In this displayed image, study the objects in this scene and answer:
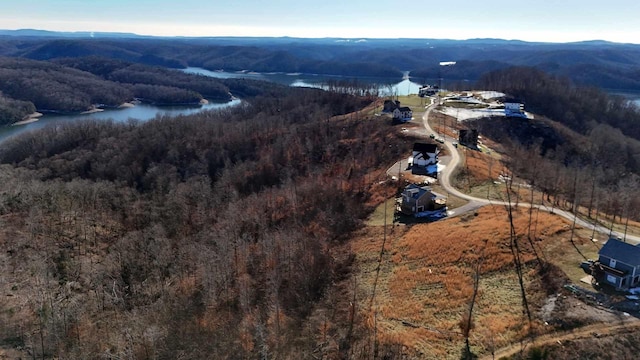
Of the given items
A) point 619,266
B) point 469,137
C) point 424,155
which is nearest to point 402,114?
point 469,137

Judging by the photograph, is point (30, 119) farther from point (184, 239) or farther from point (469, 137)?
point (469, 137)

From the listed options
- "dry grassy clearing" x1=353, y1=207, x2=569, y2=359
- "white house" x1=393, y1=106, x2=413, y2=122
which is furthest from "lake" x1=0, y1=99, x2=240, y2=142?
"dry grassy clearing" x1=353, y1=207, x2=569, y2=359

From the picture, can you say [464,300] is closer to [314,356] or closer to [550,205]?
[314,356]

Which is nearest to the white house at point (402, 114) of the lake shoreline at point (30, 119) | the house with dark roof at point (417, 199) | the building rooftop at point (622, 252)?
the house with dark roof at point (417, 199)

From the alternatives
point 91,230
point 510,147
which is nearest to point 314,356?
point 91,230

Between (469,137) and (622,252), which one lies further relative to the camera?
(469,137)

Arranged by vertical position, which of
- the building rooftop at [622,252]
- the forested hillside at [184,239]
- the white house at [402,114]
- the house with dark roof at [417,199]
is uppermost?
the white house at [402,114]

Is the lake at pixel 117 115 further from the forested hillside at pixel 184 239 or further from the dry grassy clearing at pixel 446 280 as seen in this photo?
the dry grassy clearing at pixel 446 280

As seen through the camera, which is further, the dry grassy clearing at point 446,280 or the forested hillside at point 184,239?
the forested hillside at point 184,239

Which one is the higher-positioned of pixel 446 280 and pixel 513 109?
pixel 513 109
